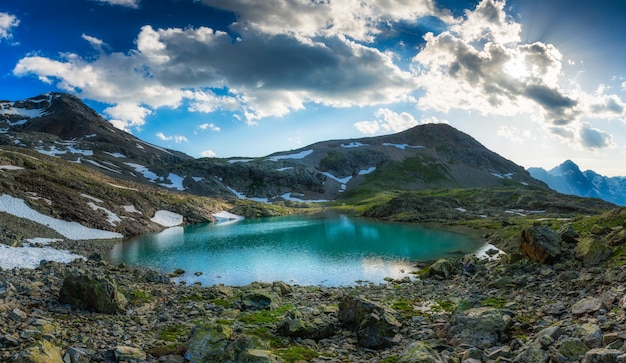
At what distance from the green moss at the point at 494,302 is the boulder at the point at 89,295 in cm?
2697

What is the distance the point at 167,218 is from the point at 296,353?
101m

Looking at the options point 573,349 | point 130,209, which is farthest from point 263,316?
point 130,209

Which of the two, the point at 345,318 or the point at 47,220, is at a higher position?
the point at 47,220

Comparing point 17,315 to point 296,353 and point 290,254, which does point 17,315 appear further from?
point 290,254

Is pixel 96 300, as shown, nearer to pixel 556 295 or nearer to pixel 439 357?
pixel 439 357

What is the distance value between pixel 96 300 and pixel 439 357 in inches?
887

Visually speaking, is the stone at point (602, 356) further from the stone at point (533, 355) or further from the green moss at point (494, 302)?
the green moss at point (494, 302)

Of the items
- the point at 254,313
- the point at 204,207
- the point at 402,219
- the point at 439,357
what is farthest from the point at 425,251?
the point at 204,207

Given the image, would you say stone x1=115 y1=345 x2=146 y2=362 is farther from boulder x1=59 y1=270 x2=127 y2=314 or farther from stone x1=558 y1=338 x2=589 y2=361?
stone x1=558 y1=338 x2=589 y2=361

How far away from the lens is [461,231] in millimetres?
95688

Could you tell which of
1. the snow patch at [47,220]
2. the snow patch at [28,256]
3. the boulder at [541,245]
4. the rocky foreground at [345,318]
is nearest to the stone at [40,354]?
the rocky foreground at [345,318]

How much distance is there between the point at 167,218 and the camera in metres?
111

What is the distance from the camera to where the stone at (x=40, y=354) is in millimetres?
14844

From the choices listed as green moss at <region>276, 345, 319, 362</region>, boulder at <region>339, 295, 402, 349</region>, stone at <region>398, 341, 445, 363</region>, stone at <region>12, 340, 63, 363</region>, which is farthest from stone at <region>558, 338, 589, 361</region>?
stone at <region>12, 340, 63, 363</region>
